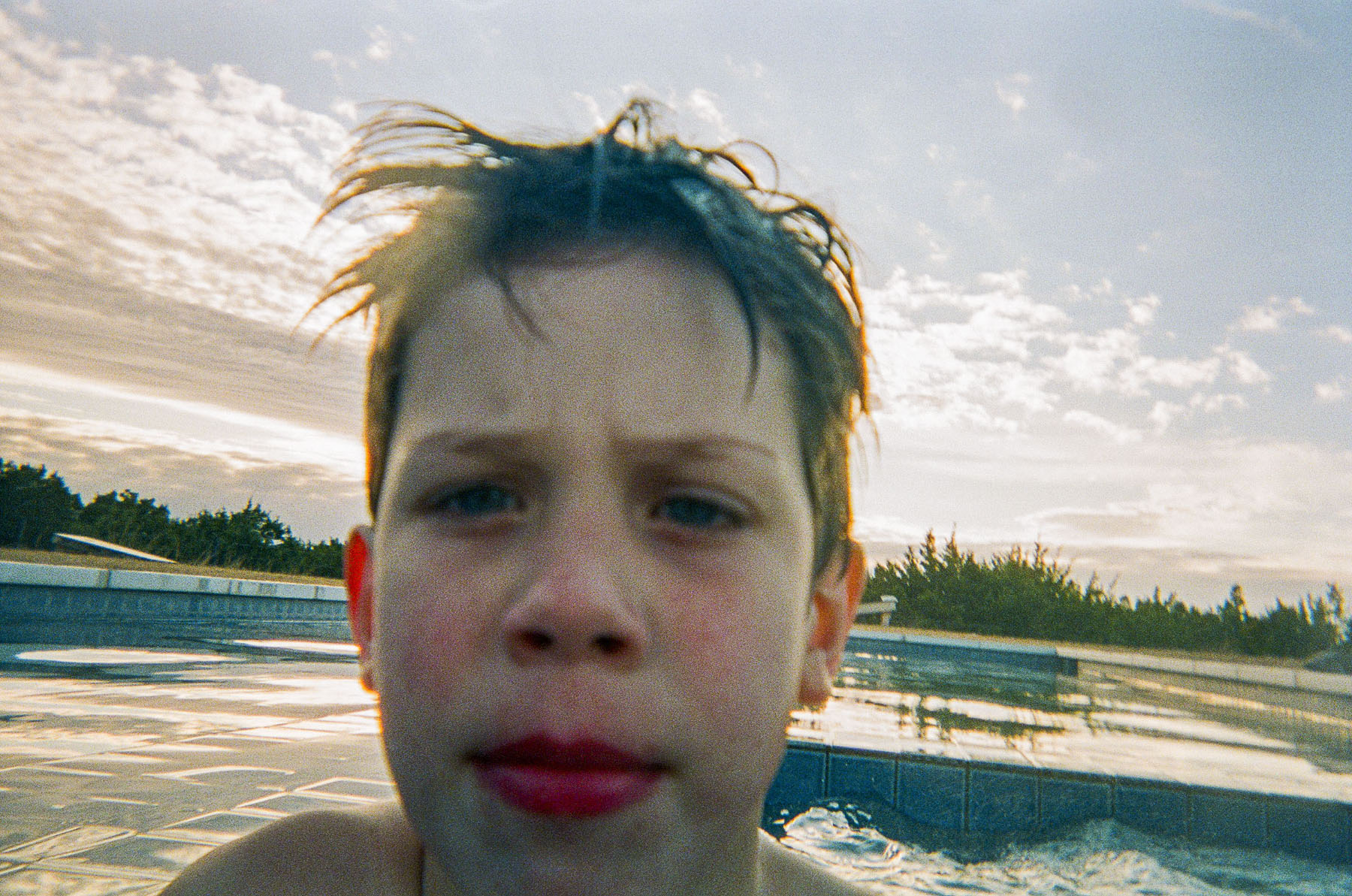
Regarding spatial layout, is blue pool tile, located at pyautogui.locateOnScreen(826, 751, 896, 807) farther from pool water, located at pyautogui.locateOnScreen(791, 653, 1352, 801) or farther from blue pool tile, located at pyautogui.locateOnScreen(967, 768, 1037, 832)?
blue pool tile, located at pyautogui.locateOnScreen(967, 768, 1037, 832)

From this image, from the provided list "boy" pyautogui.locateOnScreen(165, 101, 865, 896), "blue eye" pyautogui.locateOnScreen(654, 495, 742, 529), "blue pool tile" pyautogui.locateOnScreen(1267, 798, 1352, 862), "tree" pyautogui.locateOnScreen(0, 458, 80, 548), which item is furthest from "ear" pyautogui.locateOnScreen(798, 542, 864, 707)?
"tree" pyautogui.locateOnScreen(0, 458, 80, 548)

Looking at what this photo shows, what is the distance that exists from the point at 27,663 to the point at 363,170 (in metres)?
5.57

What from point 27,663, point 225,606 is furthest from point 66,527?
point 27,663

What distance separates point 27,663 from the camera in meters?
5.41

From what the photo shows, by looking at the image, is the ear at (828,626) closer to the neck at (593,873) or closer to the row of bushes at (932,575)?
the neck at (593,873)

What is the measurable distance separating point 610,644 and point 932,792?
4.17m

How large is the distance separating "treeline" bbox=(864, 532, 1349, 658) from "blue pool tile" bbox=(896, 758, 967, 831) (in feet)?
43.9

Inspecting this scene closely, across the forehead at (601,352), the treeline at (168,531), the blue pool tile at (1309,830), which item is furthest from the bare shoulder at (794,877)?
the treeline at (168,531)

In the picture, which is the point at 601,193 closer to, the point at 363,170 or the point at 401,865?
the point at 363,170

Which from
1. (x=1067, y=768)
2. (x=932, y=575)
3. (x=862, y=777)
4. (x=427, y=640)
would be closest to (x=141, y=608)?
(x=862, y=777)

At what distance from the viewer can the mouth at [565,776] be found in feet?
2.76

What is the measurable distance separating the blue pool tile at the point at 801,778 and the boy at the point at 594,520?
333 centimetres

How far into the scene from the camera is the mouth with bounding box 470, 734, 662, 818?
33.2 inches

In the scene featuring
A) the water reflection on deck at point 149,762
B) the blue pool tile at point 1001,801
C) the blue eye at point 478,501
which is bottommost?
the blue pool tile at point 1001,801
